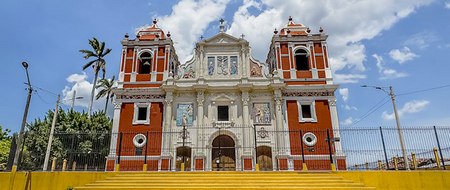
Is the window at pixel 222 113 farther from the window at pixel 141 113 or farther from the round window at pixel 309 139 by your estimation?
the round window at pixel 309 139

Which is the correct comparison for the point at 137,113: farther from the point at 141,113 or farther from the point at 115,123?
the point at 115,123

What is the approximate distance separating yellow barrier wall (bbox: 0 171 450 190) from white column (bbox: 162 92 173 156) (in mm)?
7245

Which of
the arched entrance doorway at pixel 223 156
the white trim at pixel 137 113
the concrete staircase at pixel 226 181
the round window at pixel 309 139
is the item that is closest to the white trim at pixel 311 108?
the round window at pixel 309 139

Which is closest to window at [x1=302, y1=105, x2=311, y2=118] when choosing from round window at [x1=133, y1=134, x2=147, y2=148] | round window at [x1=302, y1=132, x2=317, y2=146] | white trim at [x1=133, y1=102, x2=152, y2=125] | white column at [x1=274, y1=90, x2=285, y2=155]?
round window at [x1=302, y1=132, x2=317, y2=146]

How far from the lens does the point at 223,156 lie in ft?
70.3

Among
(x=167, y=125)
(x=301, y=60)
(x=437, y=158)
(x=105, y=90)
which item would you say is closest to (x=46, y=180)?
(x=167, y=125)

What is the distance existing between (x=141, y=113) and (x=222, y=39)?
27.6ft

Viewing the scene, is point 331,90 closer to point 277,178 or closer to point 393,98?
point 393,98

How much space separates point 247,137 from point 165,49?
9477mm

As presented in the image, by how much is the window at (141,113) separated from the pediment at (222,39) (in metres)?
6.86

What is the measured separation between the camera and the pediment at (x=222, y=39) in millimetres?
24234

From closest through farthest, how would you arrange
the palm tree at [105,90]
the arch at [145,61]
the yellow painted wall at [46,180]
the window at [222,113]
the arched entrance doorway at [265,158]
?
the yellow painted wall at [46,180] < the arched entrance doorway at [265,158] < the window at [222,113] < the arch at [145,61] < the palm tree at [105,90]

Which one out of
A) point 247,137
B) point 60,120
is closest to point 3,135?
point 60,120

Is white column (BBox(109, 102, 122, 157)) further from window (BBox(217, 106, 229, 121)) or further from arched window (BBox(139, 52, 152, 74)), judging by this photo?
window (BBox(217, 106, 229, 121))
